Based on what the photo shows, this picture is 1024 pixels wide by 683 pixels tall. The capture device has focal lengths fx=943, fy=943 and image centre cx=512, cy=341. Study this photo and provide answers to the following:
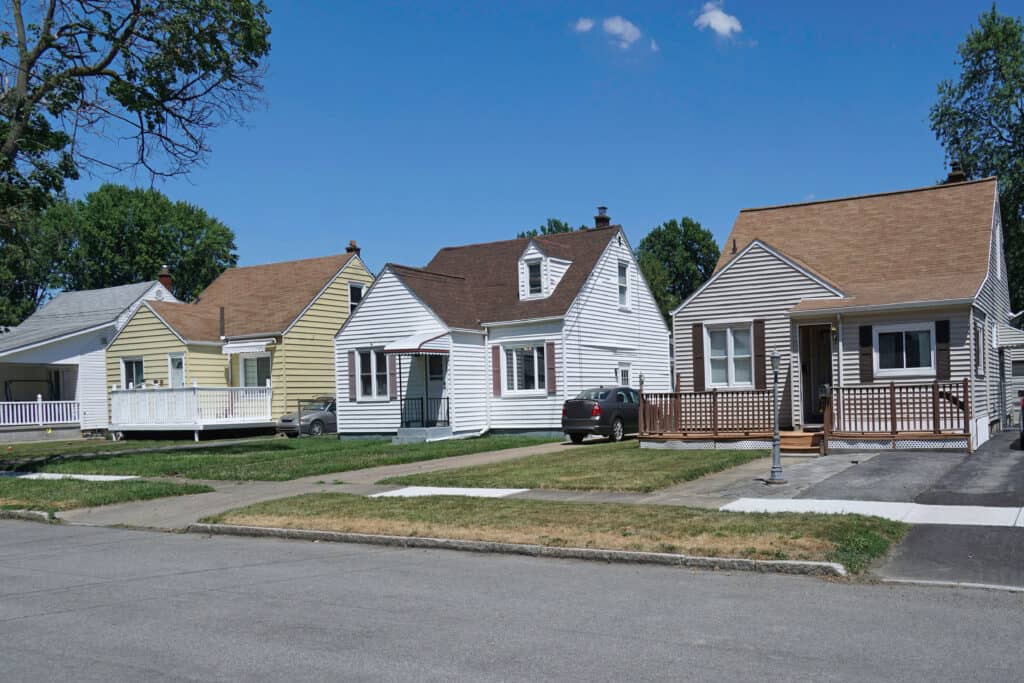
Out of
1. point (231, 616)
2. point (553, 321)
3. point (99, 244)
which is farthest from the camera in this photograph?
point (99, 244)

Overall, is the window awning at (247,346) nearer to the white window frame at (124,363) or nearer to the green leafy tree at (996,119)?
the white window frame at (124,363)

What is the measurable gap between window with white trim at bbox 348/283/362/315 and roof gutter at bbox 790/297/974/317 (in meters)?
20.8

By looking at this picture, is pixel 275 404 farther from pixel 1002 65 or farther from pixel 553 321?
pixel 1002 65

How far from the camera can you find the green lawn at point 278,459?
19.6 m

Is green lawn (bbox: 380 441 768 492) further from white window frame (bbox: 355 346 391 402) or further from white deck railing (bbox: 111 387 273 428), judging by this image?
white deck railing (bbox: 111 387 273 428)

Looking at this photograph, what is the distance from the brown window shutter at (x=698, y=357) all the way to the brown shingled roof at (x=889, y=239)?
1853mm

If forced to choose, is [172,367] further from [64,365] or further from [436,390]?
[436,390]

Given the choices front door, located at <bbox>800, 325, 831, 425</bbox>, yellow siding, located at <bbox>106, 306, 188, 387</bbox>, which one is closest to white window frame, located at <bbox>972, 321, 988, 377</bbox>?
front door, located at <bbox>800, 325, 831, 425</bbox>

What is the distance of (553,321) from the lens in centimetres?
2823

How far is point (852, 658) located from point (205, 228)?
219 ft

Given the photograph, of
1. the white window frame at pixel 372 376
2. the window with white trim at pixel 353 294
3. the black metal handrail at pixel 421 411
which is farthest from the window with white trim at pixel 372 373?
the window with white trim at pixel 353 294

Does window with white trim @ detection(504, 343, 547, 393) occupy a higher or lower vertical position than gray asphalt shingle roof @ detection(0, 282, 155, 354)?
lower

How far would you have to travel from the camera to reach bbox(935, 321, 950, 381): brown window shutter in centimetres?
2025

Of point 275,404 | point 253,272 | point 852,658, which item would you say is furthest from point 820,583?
point 253,272
